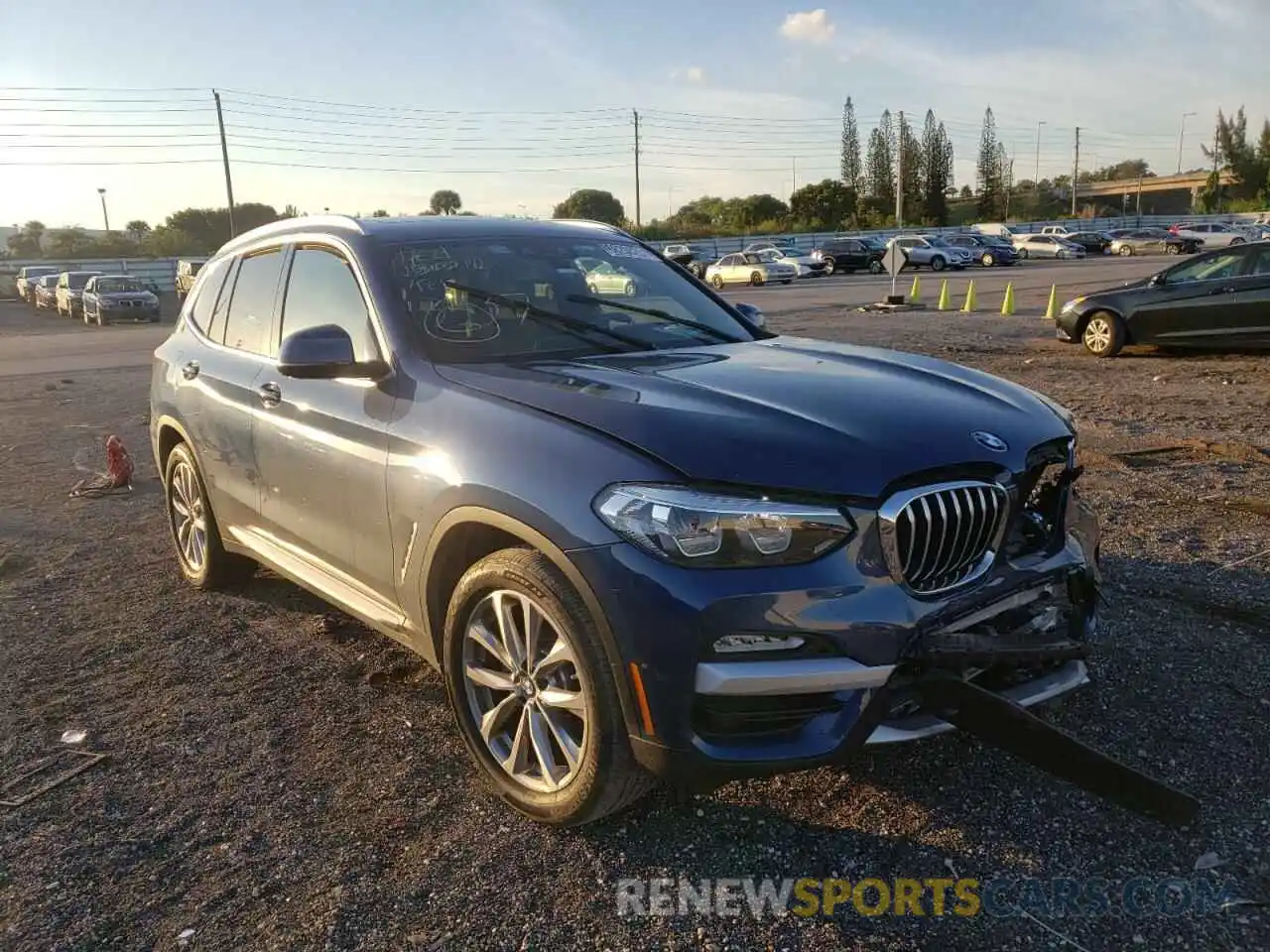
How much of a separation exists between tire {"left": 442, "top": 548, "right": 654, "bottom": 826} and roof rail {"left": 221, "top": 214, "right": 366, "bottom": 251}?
5.78 ft

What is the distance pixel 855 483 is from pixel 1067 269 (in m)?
41.4

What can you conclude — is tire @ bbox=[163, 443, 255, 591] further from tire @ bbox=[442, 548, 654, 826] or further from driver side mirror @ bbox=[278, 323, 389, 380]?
tire @ bbox=[442, 548, 654, 826]

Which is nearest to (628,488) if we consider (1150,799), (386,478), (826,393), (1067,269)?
(826,393)

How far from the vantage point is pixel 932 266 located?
44531mm

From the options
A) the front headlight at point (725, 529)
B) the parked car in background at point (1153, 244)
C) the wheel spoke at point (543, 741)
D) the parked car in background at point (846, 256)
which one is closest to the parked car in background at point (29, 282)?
the parked car in background at point (846, 256)

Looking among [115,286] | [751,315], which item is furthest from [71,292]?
[751,315]

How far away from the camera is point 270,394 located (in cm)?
409

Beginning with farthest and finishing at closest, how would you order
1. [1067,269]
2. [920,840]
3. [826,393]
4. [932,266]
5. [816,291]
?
1. [932,266]
2. [1067,269]
3. [816,291]
4. [826,393]
5. [920,840]

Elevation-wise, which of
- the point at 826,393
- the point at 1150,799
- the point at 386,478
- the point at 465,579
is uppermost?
the point at 826,393

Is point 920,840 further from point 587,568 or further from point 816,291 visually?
point 816,291

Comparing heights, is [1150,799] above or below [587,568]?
below

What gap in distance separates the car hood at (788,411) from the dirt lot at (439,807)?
109 centimetres

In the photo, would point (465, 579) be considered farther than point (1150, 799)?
Yes

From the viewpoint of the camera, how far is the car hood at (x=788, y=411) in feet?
8.55
